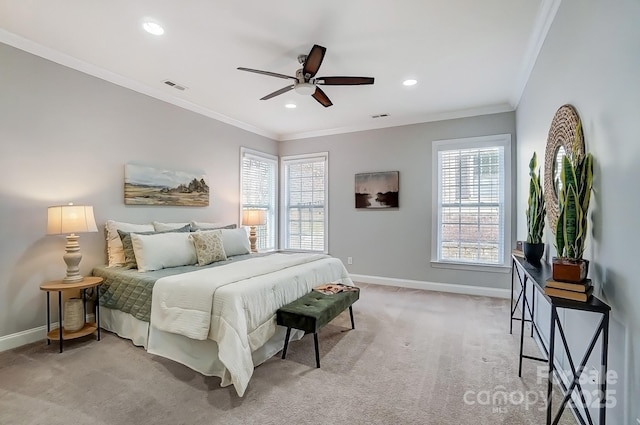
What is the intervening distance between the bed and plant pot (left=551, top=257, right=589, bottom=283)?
1.90m

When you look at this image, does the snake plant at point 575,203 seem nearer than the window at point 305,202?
Yes

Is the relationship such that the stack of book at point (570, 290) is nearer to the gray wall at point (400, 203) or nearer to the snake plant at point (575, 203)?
the snake plant at point (575, 203)

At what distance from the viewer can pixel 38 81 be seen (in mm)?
2883

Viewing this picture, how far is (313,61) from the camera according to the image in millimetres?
2654

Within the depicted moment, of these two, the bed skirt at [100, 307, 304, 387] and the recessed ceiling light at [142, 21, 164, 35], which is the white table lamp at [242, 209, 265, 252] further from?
the recessed ceiling light at [142, 21, 164, 35]

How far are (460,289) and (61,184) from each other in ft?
17.2

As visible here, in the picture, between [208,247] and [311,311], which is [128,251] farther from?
[311,311]

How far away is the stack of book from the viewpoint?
1.42m

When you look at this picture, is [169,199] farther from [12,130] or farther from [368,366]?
[368,366]

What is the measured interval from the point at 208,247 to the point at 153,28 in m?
2.16

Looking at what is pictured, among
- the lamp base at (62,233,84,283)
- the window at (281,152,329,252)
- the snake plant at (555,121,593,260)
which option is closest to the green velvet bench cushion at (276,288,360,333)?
the snake plant at (555,121,593,260)

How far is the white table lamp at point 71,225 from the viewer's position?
2730mm

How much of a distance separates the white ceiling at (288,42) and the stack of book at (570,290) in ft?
6.75

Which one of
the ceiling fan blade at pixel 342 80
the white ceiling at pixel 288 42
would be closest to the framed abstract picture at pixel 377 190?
the white ceiling at pixel 288 42
